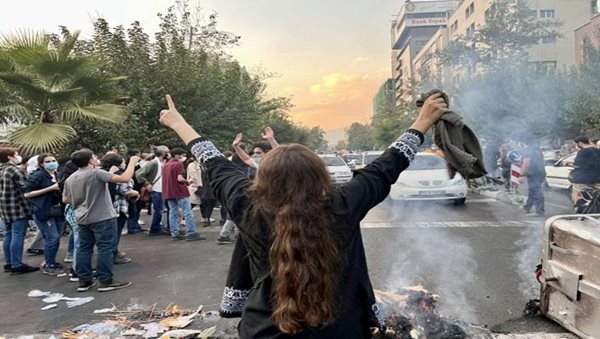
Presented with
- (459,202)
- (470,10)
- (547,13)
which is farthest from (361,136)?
(459,202)

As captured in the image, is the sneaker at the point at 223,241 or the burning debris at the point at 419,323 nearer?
the burning debris at the point at 419,323

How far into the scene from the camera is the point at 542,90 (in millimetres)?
11719

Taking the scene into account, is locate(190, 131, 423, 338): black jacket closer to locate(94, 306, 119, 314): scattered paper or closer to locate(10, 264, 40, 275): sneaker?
locate(94, 306, 119, 314): scattered paper

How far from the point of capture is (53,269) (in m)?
6.61

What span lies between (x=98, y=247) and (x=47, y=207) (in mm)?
1557

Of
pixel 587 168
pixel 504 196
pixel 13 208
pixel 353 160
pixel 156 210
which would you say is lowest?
pixel 504 196

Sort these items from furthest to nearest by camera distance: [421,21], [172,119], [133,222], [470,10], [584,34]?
1. [421,21]
2. [470,10]
3. [584,34]
4. [133,222]
5. [172,119]

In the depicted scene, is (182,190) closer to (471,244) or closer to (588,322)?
(471,244)

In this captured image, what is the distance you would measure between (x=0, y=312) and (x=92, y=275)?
1.03m

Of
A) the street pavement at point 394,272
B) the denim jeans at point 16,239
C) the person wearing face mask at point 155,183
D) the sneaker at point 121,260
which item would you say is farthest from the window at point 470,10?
the denim jeans at point 16,239

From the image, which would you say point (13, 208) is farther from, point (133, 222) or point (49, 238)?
point (133, 222)

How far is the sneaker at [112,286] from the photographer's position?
18.5 feet

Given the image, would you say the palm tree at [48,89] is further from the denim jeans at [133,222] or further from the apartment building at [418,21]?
the apartment building at [418,21]

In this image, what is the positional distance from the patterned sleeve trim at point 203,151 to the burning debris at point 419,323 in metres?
1.97
